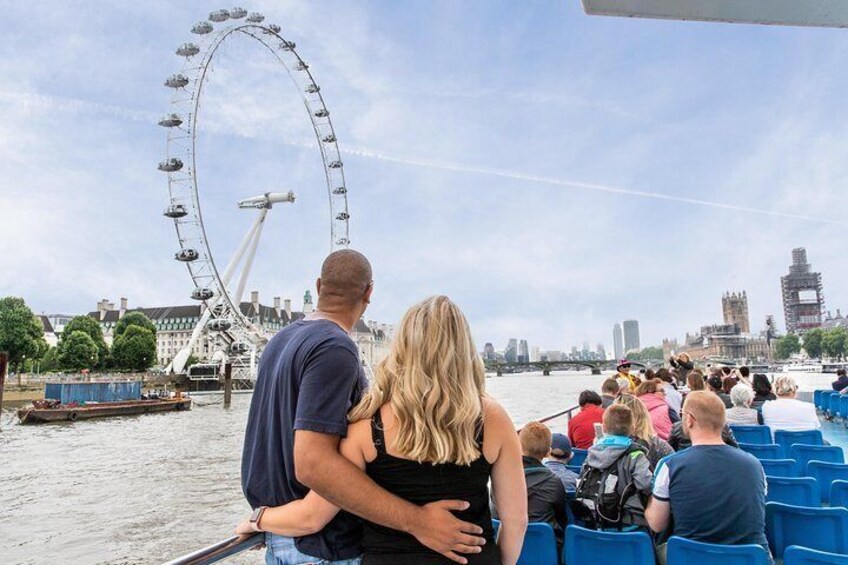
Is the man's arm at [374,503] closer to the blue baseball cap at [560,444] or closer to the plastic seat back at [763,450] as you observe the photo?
the blue baseball cap at [560,444]

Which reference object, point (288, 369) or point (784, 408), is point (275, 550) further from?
point (784, 408)

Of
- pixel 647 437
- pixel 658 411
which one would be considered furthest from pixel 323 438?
pixel 658 411

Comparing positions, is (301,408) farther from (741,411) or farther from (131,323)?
(131,323)

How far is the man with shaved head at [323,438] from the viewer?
1645mm

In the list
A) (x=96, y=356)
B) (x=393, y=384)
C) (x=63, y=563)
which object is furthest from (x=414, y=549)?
(x=96, y=356)

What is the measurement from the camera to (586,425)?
20.5 ft

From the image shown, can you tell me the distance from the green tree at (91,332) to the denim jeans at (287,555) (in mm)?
68707

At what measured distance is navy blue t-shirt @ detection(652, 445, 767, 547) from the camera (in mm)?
2961

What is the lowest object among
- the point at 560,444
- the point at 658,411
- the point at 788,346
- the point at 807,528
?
the point at 807,528

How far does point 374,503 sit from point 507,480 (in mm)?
395

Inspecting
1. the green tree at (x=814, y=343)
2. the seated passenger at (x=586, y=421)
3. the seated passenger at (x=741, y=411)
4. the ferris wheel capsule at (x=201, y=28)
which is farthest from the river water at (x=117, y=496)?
the green tree at (x=814, y=343)

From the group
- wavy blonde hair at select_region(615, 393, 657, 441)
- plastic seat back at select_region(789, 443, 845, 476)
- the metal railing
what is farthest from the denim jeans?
plastic seat back at select_region(789, 443, 845, 476)

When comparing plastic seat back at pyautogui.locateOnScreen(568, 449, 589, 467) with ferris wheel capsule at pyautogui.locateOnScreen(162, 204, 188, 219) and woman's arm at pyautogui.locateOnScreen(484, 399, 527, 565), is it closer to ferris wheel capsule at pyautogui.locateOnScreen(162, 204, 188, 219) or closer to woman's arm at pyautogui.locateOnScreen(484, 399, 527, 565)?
woman's arm at pyautogui.locateOnScreen(484, 399, 527, 565)

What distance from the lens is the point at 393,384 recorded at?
1.74 meters
